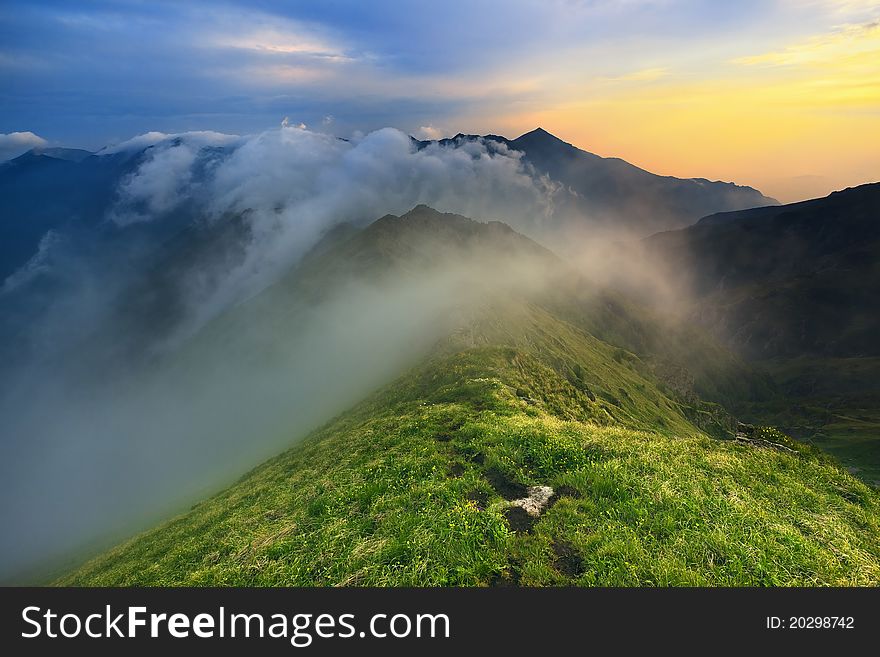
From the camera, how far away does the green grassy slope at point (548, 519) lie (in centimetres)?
952

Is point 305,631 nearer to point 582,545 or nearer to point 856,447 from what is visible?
point 582,545

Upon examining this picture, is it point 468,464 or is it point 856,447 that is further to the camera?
point 856,447

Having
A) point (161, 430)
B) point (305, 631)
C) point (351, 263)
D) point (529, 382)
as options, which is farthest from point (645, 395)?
point (161, 430)

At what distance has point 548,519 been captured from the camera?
11.3 m

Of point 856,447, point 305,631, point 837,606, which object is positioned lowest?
point 856,447

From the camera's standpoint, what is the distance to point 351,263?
198 meters

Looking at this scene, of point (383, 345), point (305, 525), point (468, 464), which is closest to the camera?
point (305, 525)

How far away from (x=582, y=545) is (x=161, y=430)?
22630 centimetres

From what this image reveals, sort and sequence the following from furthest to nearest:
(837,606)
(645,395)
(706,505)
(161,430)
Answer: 1. (161,430)
2. (645,395)
3. (706,505)
4. (837,606)

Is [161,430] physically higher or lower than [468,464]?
lower

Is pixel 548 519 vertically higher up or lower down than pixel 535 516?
higher up

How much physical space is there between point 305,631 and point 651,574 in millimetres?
7744

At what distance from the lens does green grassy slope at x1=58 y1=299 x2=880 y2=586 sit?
375 inches

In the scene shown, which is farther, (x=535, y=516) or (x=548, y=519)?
(x=535, y=516)
